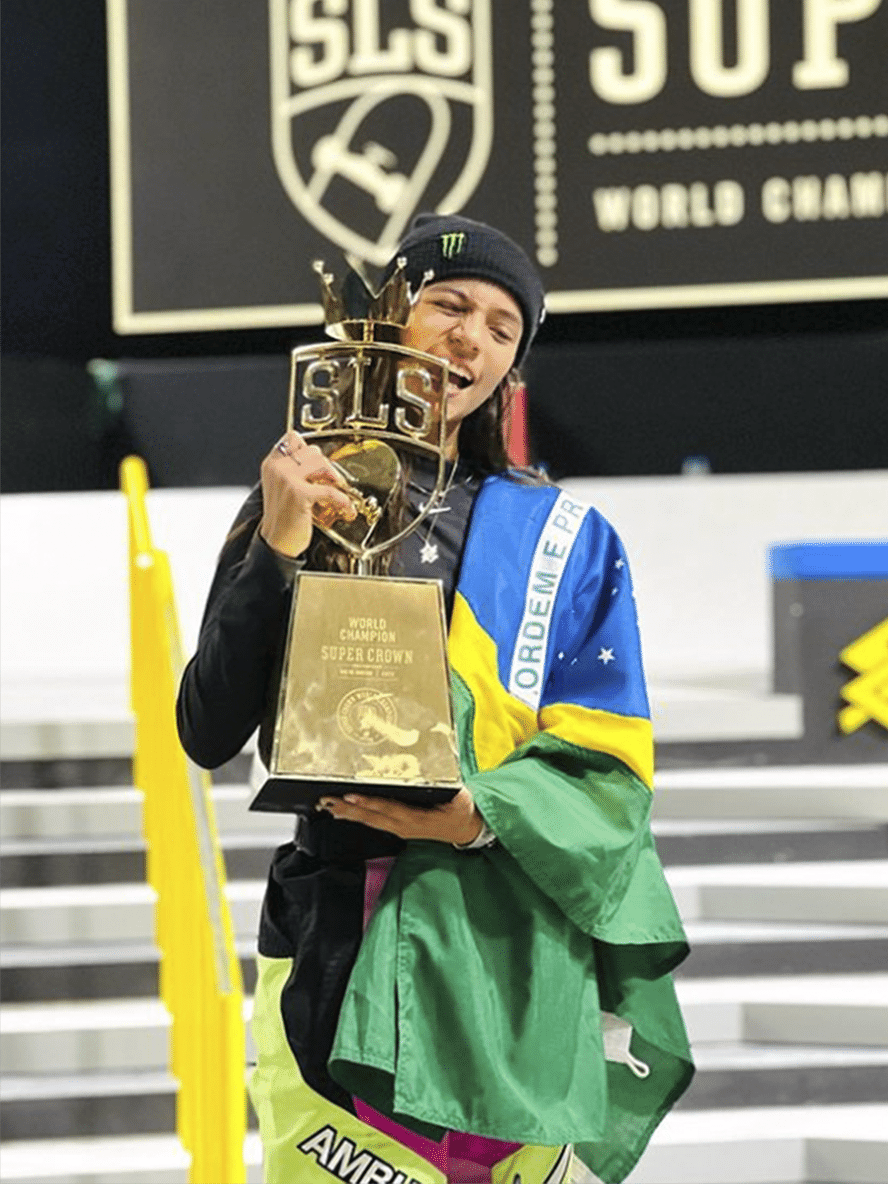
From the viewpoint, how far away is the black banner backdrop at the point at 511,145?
5.78 metres

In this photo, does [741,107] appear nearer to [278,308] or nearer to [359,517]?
[278,308]

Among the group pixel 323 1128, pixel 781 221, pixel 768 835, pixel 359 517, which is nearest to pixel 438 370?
pixel 359 517

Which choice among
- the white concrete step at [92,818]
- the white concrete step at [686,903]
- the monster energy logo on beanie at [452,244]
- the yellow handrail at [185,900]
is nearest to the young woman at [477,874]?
the monster energy logo on beanie at [452,244]

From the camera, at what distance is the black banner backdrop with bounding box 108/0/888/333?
5.78 meters

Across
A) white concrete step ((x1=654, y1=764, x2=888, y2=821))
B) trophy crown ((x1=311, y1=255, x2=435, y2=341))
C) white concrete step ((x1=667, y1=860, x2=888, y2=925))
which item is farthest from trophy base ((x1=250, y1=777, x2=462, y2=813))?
white concrete step ((x1=654, y1=764, x2=888, y2=821))

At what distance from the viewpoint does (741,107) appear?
5.79 meters

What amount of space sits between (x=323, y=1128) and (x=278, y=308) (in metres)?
4.92

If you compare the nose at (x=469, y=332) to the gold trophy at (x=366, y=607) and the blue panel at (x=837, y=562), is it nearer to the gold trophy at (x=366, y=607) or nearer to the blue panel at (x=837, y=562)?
the gold trophy at (x=366, y=607)

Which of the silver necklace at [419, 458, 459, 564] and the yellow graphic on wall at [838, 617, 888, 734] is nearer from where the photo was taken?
the silver necklace at [419, 458, 459, 564]

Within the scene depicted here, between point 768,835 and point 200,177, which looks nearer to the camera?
point 768,835

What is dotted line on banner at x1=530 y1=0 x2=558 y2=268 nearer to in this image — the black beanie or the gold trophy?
the black beanie

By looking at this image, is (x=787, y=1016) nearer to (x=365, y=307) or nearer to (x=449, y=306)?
(x=449, y=306)

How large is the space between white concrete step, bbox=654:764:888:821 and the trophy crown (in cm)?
241

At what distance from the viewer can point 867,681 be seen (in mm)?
3828
